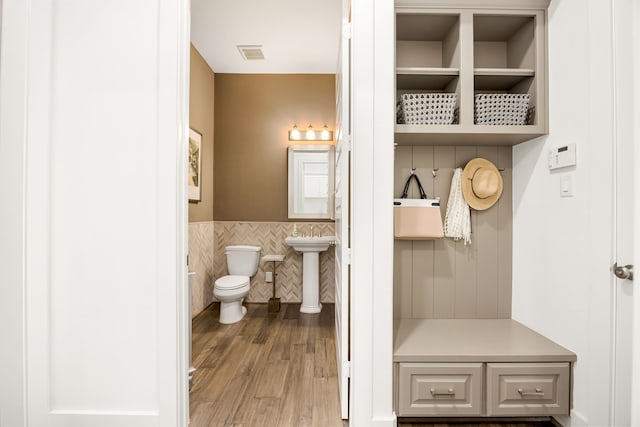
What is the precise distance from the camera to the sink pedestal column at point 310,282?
403 centimetres

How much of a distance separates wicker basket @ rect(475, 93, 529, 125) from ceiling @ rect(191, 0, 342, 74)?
168 cm

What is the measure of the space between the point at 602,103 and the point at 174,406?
240cm

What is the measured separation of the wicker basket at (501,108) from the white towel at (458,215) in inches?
14.4

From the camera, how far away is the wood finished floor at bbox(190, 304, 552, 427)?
6.39 feet

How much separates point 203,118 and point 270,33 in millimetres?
1222

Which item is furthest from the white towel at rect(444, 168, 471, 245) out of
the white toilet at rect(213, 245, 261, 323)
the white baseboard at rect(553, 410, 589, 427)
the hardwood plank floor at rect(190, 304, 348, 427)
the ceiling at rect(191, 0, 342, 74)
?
the white toilet at rect(213, 245, 261, 323)

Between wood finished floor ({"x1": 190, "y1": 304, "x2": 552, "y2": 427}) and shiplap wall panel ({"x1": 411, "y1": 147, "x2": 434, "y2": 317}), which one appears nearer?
wood finished floor ({"x1": 190, "y1": 304, "x2": 552, "y2": 427})

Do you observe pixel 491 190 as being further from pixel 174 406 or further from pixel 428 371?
pixel 174 406

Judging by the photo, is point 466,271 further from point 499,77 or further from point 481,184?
point 499,77

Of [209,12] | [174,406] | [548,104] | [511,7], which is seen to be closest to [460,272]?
[548,104]

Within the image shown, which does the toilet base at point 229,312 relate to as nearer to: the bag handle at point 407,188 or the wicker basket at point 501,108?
the bag handle at point 407,188

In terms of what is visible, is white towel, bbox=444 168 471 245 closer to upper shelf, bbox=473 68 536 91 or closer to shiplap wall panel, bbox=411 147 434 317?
shiplap wall panel, bbox=411 147 434 317

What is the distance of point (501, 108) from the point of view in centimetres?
198

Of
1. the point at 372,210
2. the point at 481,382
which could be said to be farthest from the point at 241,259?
the point at 481,382
